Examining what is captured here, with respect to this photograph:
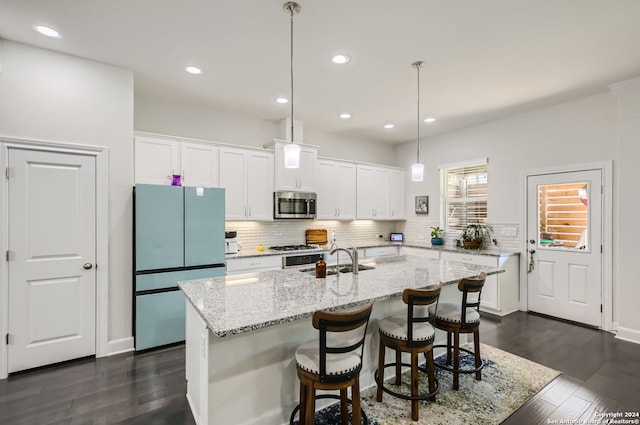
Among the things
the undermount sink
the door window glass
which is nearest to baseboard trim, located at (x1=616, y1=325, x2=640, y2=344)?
the door window glass

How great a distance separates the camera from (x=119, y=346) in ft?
10.7

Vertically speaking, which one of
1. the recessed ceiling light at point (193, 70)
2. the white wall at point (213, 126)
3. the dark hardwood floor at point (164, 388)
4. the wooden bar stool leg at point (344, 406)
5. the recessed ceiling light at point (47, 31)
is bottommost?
the dark hardwood floor at point (164, 388)

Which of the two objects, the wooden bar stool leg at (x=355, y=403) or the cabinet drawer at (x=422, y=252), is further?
the cabinet drawer at (x=422, y=252)

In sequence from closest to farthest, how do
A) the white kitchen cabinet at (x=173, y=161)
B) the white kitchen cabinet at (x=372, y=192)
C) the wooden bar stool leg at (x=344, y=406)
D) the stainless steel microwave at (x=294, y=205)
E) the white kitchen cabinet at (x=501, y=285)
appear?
the wooden bar stool leg at (x=344, y=406)
the white kitchen cabinet at (x=173, y=161)
the white kitchen cabinet at (x=501, y=285)
the stainless steel microwave at (x=294, y=205)
the white kitchen cabinet at (x=372, y=192)

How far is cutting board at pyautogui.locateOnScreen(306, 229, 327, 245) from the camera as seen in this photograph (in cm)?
545

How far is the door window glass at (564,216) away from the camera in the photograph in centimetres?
409

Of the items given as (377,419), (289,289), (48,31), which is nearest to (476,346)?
(377,419)

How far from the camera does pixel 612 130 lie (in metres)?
3.82

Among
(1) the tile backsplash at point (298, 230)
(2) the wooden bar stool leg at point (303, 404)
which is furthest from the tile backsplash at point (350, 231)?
(2) the wooden bar stool leg at point (303, 404)

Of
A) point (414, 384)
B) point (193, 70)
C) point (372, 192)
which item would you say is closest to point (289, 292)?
point (414, 384)

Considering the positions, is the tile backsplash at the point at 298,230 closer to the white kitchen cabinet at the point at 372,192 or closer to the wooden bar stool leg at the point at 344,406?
the white kitchen cabinet at the point at 372,192

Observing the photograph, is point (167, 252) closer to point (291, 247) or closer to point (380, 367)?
point (291, 247)

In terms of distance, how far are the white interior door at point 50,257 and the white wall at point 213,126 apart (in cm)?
126

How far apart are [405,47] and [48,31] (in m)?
3.15
